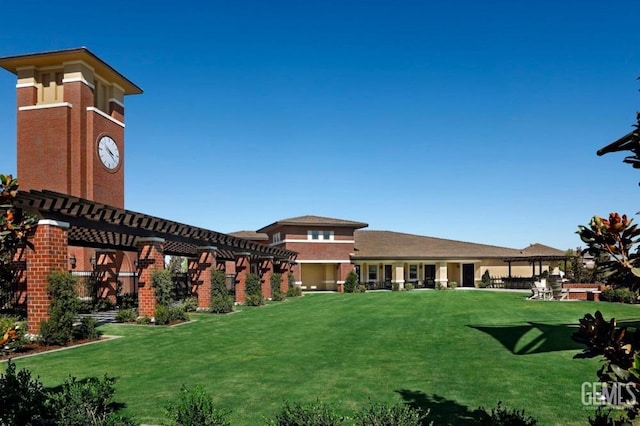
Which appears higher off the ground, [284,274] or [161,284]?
[161,284]

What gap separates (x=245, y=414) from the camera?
6535 mm

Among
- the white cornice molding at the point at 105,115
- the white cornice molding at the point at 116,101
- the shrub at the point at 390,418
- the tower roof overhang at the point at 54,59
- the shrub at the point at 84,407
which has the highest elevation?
the tower roof overhang at the point at 54,59

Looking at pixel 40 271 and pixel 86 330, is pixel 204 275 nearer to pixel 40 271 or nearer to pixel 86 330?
pixel 86 330

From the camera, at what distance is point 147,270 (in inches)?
714

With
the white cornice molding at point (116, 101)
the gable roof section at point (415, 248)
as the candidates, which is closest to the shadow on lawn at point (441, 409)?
the white cornice molding at point (116, 101)

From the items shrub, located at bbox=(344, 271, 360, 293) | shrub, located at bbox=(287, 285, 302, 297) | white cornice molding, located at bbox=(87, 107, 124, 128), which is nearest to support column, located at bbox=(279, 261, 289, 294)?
shrub, located at bbox=(287, 285, 302, 297)

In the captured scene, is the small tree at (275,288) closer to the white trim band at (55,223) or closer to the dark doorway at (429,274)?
the white trim band at (55,223)

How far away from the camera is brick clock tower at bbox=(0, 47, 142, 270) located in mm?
28453

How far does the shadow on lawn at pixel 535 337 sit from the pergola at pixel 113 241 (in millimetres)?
11226

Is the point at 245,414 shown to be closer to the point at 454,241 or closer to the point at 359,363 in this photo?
the point at 359,363

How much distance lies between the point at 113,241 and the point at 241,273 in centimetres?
816

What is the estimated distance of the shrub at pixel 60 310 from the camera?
1238cm

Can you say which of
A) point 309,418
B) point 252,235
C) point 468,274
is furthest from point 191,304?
point 468,274

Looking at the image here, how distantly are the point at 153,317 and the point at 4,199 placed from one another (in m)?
14.9
